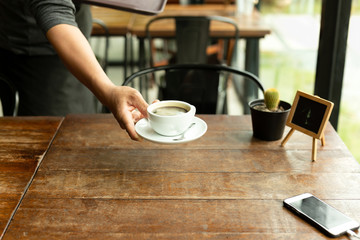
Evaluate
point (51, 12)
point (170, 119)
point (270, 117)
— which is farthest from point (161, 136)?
point (51, 12)

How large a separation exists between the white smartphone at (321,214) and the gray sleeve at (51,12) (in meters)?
0.80

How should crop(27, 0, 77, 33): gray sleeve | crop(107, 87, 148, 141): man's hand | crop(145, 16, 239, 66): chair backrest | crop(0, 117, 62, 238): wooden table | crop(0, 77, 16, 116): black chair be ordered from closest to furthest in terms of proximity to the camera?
crop(0, 117, 62, 238): wooden table → crop(107, 87, 148, 141): man's hand → crop(27, 0, 77, 33): gray sleeve → crop(0, 77, 16, 116): black chair → crop(145, 16, 239, 66): chair backrest

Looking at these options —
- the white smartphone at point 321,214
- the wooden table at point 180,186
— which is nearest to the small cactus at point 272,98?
the wooden table at point 180,186

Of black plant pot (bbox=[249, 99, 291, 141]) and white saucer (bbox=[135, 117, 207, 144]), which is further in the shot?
black plant pot (bbox=[249, 99, 291, 141])

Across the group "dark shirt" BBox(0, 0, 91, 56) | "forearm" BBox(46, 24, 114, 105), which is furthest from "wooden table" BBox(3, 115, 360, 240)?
"dark shirt" BBox(0, 0, 91, 56)

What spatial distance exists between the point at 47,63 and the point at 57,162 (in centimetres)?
80

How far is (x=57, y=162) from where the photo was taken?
1.06 meters

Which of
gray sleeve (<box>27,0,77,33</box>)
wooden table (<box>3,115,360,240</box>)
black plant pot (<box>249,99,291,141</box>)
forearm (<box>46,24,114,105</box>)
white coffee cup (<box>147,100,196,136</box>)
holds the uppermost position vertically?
gray sleeve (<box>27,0,77,33</box>)

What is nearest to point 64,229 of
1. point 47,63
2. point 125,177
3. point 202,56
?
point 125,177

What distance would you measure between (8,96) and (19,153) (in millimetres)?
585

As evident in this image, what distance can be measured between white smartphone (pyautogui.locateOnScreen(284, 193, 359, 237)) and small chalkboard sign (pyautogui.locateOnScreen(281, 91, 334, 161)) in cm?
21

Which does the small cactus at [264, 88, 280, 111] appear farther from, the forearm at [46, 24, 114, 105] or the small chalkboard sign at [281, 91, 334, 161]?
the forearm at [46, 24, 114, 105]

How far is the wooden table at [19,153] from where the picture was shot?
90cm

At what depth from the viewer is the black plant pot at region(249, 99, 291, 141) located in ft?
3.75
